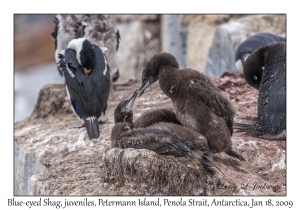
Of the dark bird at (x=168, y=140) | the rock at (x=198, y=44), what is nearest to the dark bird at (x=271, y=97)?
the dark bird at (x=168, y=140)

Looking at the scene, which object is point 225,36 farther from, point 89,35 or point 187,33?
point 89,35

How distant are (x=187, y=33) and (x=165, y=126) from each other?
416 inches

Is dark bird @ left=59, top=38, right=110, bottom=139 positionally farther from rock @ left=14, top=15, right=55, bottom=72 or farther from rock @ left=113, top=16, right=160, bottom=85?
rock @ left=14, top=15, right=55, bottom=72

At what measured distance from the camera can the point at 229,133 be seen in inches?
Result: 287

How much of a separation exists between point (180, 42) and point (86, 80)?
849 cm

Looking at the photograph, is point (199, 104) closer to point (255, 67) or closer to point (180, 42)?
point (255, 67)

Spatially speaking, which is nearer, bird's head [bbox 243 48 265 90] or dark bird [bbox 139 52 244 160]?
dark bird [bbox 139 52 244 160]

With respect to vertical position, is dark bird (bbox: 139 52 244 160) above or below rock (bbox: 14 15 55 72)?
below

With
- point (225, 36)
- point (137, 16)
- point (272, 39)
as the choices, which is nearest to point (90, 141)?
point (272, 39)

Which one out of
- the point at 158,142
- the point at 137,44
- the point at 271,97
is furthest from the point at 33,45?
the point at 158,142

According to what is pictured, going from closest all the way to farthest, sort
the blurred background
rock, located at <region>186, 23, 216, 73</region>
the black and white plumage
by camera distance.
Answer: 1. the black and white plumage
2. the blurred background
3. rock, located at <region>186, 23, 216, 73</region>

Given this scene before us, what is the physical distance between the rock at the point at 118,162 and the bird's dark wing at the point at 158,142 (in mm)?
70

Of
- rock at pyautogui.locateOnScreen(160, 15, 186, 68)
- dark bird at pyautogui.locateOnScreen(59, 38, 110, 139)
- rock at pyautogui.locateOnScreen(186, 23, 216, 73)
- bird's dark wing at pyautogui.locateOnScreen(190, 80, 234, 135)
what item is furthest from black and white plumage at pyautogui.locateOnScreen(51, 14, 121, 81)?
rock at pyautogui.locateOnScreen(160, 15, 186, 68)

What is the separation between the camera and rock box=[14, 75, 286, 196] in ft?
22.5
